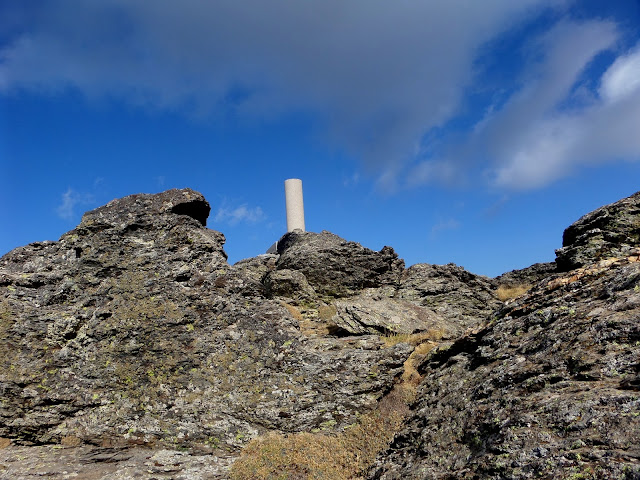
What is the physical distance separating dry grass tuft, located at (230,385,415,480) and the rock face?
1.41 ft

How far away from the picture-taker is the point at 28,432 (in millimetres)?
8930

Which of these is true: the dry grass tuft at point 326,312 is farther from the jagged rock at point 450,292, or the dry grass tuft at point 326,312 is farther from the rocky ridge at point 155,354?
the rocky ridge at point 155,354

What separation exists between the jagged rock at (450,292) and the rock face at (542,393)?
11.1 m

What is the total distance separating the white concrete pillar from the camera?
172 ft

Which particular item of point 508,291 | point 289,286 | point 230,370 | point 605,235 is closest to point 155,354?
point 230,370

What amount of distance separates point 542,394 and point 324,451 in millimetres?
4125

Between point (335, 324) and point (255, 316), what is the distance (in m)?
5.27

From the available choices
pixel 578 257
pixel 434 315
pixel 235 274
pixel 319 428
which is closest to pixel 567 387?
pixel 319 428

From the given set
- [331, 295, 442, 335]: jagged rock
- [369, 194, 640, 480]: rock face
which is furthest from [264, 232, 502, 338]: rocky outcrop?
[369, 194, 640, 480]: rock face

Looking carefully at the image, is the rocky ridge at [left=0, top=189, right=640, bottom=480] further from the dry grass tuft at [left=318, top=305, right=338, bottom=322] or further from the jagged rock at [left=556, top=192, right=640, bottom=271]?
the jagged rock at [left=556, top=192, right=640, bottom=271]

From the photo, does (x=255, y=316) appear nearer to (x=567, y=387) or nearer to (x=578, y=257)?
(x=567, y=387)

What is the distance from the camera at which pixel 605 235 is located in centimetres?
1659

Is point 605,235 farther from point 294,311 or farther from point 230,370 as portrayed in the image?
point 230,370

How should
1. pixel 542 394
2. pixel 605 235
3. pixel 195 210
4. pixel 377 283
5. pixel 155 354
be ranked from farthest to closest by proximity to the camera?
1. pixel 377 283
2. pixel 605 235
3. pixel 195 210
4. pixel 155 354
5. pixel 542 394
